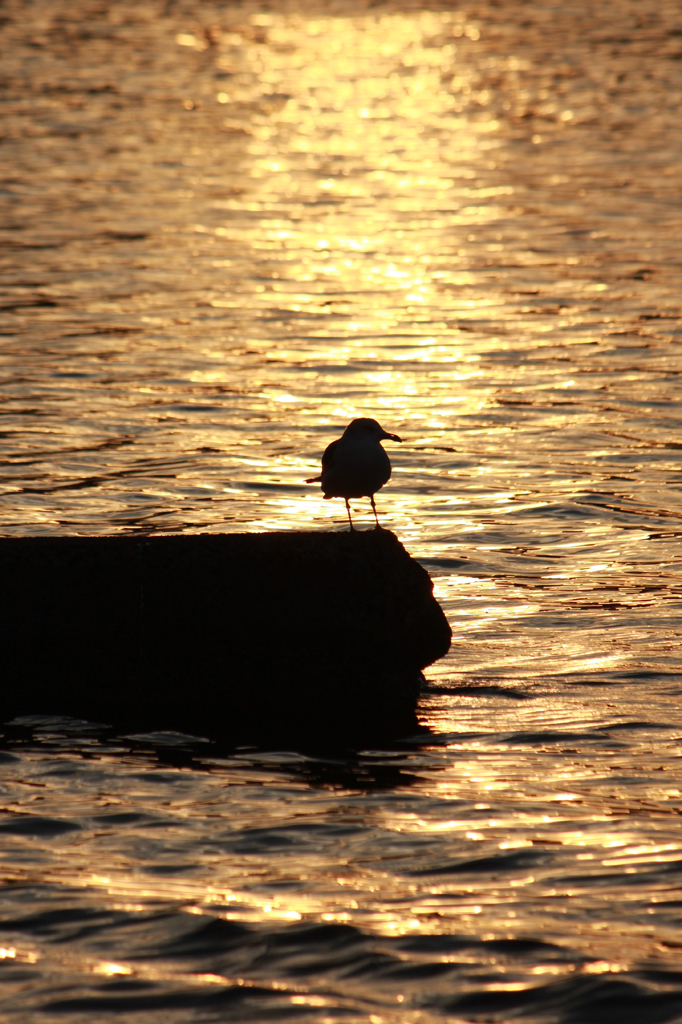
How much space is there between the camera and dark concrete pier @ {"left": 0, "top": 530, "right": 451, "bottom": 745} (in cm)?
900

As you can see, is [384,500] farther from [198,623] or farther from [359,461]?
[198,623]

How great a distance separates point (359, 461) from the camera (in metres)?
9.64

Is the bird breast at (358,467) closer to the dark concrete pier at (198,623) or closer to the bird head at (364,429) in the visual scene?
the bird head at (364,429)

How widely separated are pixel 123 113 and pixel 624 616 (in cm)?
3096

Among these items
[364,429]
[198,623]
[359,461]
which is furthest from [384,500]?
[198,623]

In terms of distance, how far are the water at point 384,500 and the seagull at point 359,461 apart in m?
1.30

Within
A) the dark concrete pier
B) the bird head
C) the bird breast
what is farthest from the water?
the bird head

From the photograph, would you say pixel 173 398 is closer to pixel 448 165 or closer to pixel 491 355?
pixel 491 355

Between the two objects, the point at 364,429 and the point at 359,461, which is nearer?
the point at 359,461

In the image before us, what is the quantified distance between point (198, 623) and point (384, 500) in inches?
192

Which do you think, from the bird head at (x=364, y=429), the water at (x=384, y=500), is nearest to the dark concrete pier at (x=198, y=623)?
the water at (x=384, y=500)

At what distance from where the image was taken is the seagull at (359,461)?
31.7 ft

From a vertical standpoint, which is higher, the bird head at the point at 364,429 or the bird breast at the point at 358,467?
the bird head at the point at 364,429

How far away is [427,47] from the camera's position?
177 feet
